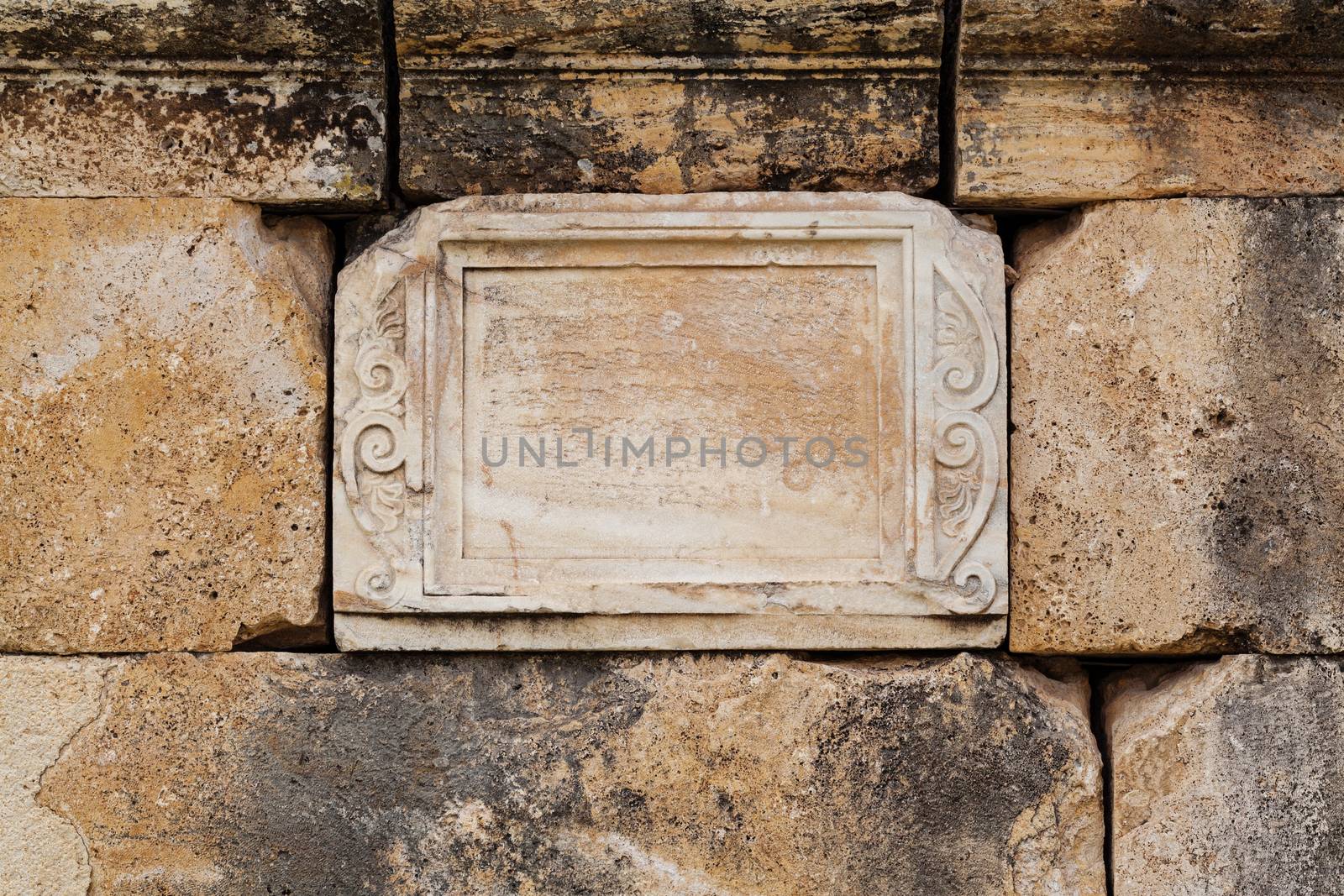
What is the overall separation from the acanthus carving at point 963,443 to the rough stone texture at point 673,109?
1.06ft

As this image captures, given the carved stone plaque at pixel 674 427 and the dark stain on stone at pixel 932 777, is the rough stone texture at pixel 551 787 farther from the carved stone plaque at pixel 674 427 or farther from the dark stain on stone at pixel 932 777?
the carved stone plaque at pixel 674 427

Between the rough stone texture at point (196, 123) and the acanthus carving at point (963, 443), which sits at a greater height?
the rough stone texture at point (196, 123)

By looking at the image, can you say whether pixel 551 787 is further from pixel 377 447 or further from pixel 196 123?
pixel 196 123

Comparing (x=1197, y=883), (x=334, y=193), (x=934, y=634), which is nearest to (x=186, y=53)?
(x=334, y=193)

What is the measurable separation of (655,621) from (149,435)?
1.10 meters

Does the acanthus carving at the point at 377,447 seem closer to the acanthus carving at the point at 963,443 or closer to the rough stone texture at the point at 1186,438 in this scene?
the acanthus carving at the point at 963,443

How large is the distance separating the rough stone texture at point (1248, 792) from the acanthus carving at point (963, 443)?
1.66 feet

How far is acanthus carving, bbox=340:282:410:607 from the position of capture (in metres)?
2.42

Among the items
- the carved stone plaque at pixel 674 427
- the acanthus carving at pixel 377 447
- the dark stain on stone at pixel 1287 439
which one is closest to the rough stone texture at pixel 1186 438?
the dark stain on stone at pixel 1287 439

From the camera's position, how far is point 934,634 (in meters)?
2.42

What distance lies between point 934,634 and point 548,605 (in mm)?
797

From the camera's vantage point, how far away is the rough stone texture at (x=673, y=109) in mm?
2391

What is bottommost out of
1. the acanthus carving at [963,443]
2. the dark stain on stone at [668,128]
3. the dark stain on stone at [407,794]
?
the dark stain on stone at [407,794]

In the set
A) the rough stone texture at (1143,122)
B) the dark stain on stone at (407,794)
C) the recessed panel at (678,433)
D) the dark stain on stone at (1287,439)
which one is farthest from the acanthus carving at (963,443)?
the dark stain on stone at (407,794)
